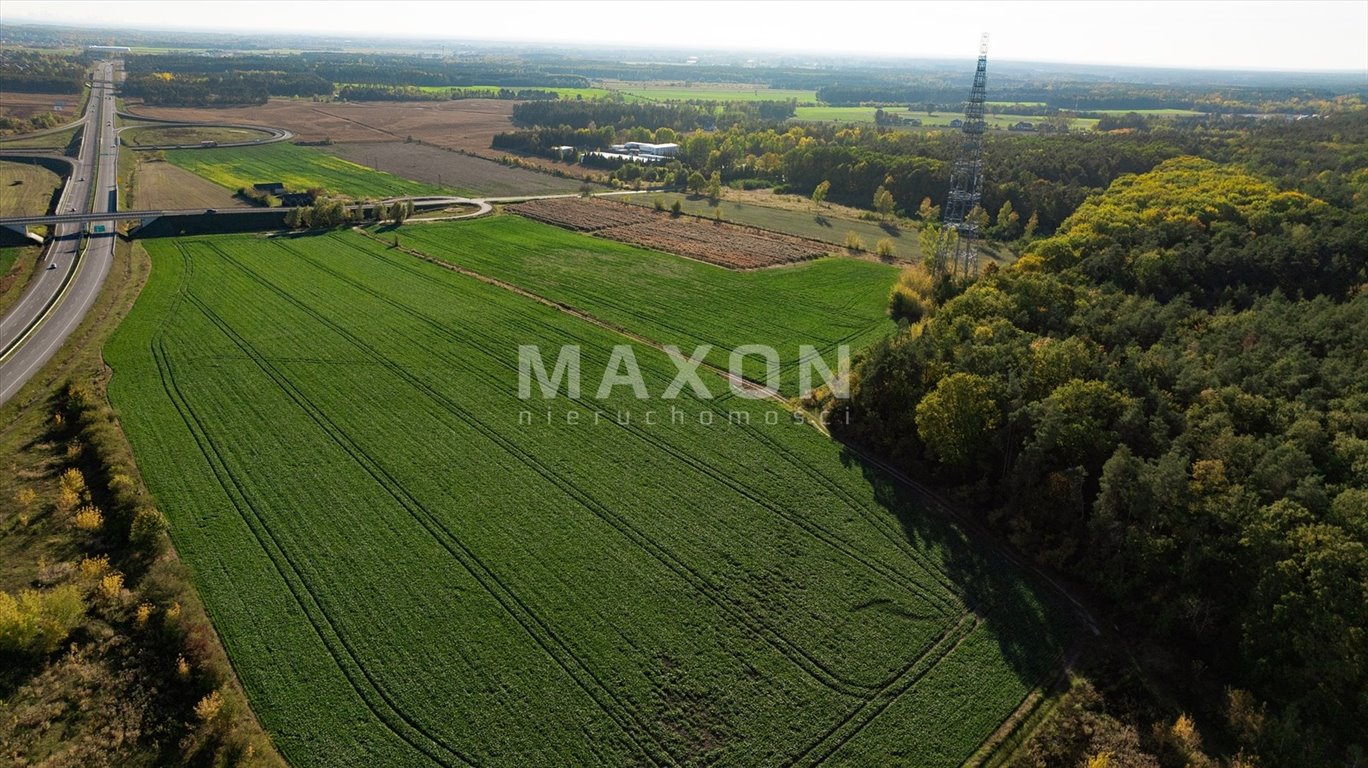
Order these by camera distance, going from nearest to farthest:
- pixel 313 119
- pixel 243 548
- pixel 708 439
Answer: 1. pixel 243 548
2. pixel 708 439
3. pixel 313 119

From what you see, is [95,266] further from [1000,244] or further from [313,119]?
[313,119]

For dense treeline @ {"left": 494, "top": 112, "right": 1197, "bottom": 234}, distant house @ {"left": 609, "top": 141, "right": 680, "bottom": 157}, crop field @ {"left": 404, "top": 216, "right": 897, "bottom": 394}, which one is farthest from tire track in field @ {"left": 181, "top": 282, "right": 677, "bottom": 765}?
distant house @ {"left": 609, "top": 141, "right": 680, "bottom": 157}

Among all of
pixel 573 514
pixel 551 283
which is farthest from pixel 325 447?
pixel 551 283

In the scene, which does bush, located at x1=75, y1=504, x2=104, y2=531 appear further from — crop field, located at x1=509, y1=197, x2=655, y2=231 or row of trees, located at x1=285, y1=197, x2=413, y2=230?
crop field, located at x1=509, y1=197, x2=655, y2=231

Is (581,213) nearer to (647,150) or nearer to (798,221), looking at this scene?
(798,221)

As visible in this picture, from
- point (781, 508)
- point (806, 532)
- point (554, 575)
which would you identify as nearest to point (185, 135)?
point (554, 575)

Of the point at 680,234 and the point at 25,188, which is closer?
the point at 680,234

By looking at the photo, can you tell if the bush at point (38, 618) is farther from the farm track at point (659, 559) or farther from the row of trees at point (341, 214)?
the row of trees at point (341, 214)
